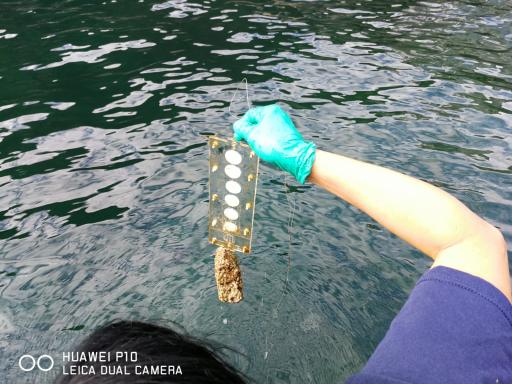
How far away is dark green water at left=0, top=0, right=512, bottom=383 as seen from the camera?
3.14 m

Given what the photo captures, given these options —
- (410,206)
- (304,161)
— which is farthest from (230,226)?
(410,206)

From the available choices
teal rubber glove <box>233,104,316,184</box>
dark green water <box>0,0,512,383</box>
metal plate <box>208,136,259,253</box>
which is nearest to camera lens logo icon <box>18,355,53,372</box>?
dark green water <box>0,0,512,383</box>

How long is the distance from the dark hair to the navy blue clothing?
329 mm

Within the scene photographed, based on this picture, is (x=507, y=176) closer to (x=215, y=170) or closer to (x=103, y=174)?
(x=215, y=170)

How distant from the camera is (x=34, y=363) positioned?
2812 mm

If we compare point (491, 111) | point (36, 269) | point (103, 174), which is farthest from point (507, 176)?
point (36, 269)

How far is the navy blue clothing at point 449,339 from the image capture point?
1.13 m

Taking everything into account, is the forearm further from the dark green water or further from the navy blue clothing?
the dark green water

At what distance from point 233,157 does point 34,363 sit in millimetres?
1664

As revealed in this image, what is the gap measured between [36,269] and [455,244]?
297 cm

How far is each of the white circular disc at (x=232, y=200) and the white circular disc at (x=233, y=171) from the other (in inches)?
4.7

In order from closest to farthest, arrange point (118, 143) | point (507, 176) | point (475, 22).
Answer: point (507, 176)
point (118, 143)
point (475, 22)

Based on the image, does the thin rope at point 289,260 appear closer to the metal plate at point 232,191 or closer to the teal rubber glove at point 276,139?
the metal plate at point 232,191

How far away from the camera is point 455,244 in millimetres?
1415
